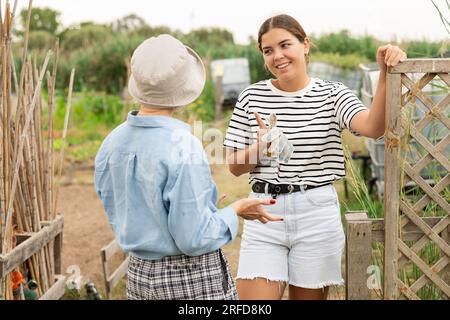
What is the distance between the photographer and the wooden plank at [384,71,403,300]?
2.46 m

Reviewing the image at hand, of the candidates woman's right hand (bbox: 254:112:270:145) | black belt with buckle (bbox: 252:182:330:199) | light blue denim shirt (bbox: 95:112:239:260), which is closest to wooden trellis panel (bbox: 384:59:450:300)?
black belt with buckle (bbox: 252:182:330:199)

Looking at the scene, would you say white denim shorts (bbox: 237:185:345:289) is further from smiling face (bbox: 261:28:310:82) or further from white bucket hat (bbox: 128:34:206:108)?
white bucket hat (bbox: 128:34:206:108)

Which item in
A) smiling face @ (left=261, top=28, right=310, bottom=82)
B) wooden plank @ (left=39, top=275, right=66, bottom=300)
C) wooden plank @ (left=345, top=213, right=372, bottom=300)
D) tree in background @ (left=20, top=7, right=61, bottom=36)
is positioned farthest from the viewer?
tree in background @ (left=20, top=7, right=61, bottom=36)

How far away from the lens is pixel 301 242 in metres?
2.49

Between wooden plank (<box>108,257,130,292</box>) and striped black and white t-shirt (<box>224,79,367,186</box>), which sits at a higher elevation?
striped black and white t-shirt (<box>224,79,367,186</box>)

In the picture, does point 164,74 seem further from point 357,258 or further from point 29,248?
point 29,248

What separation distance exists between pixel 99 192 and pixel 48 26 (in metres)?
53.7

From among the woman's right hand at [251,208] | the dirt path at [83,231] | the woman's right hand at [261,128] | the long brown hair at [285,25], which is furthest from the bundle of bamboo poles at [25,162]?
the woman's right hand at [251,208]

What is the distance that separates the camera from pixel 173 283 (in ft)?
6.64

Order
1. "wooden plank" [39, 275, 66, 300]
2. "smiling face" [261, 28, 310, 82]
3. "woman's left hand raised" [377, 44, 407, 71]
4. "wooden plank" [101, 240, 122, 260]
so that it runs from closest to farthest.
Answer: "woman's left hand raised" [377, 44, 407, 71]
"smiling face" [261, 28, 310, 82]
"wooden plank" [39, 275, 66, 300]
"wooden plank" [101, 240, 122, 260]

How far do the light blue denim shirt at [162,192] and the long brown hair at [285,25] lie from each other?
27.3 inches

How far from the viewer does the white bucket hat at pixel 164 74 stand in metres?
1.95
